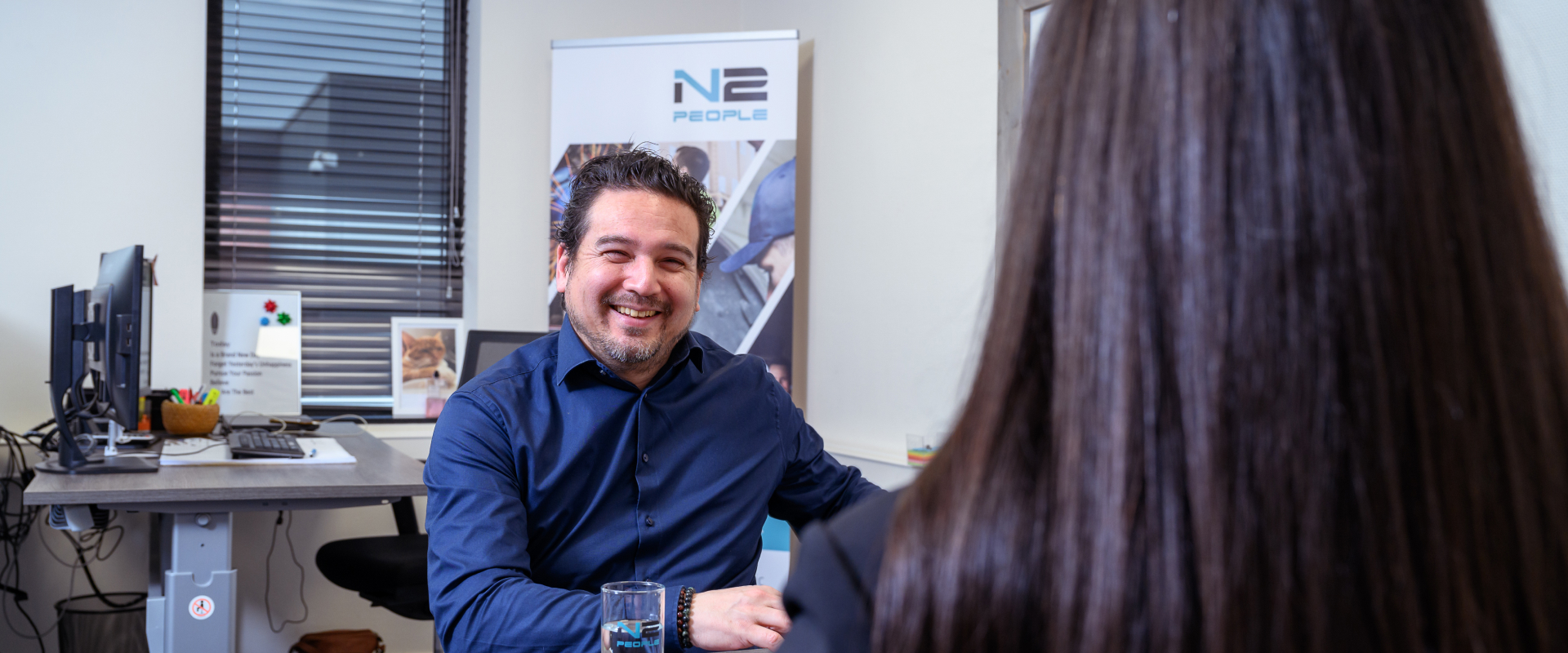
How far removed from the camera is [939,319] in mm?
3004

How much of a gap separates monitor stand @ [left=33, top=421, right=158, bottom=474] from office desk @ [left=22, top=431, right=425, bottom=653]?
2.1 inches

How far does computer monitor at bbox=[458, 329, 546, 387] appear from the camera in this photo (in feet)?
9.75

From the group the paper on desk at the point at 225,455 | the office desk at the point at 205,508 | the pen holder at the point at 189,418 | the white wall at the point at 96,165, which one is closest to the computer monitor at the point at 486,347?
Answer: the paper on desk at the point at 225,455

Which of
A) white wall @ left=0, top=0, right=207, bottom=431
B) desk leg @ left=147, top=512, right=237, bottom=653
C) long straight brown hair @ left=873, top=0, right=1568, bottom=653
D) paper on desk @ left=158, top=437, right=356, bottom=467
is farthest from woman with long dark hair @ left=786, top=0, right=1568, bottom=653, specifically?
white wall @ left=0, top=0, right=207, bottom=431

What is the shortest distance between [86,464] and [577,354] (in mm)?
1547

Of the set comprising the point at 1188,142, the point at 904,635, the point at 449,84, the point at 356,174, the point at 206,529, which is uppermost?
the point at 449,84

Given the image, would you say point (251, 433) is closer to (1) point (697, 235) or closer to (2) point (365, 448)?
(2) point (365, 448)

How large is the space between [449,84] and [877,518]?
388cm

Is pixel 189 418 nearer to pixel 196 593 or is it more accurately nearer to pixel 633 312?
pixel 196 593

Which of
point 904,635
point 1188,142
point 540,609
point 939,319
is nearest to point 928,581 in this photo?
point 904,635

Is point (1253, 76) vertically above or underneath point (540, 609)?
above

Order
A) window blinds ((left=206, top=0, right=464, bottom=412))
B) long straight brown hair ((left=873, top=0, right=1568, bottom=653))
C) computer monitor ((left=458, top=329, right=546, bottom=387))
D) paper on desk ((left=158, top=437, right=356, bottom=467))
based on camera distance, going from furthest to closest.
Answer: window blinds ((left=206, top=0, right=464, bottom=412)) → computer monitor ((left=458, top=329, right=546, bottom=387)) → paper on desk ((left=158, top=437, right=356, bottom=467)) → long straight brown hair ((left=873, top=0, right=1568, bottom=653))

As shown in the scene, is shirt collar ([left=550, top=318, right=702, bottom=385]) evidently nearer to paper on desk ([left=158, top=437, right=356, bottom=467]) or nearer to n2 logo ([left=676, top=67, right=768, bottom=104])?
paper on desk ([left=158, top=437, right=356, bottom=467])

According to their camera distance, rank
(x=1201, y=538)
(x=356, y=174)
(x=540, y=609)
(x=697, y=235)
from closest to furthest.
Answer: (x=1201, y=538) → (x=540, y=609) → (x=697, y=235) → (x=356, y=174)
